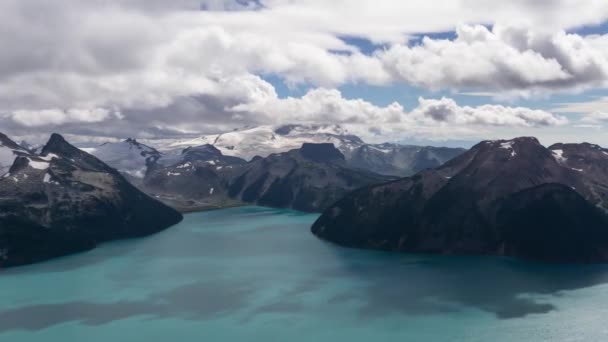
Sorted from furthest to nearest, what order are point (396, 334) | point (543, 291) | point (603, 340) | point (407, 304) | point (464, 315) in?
point (543, 291), point (407, 304), point (464, 315), point (396, 334), point (603, 340)

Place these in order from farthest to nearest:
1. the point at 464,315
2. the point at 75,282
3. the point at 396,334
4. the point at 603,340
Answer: the point at 75,282, the point at 464,315, the point at 396,334, the point at 603,340

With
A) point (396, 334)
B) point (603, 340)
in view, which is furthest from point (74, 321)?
point (603, 340)

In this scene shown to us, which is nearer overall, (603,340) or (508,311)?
(603,340)

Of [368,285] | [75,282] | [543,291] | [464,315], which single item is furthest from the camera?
[75,282]

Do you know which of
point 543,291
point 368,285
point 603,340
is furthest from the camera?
point 368,285

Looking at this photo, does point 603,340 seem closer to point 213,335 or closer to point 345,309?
point 345,309

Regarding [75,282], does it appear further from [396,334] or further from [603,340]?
[603,340]

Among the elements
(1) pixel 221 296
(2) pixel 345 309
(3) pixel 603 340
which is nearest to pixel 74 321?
(1) pixel 221 296

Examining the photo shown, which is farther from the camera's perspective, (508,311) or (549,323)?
(508,311)
